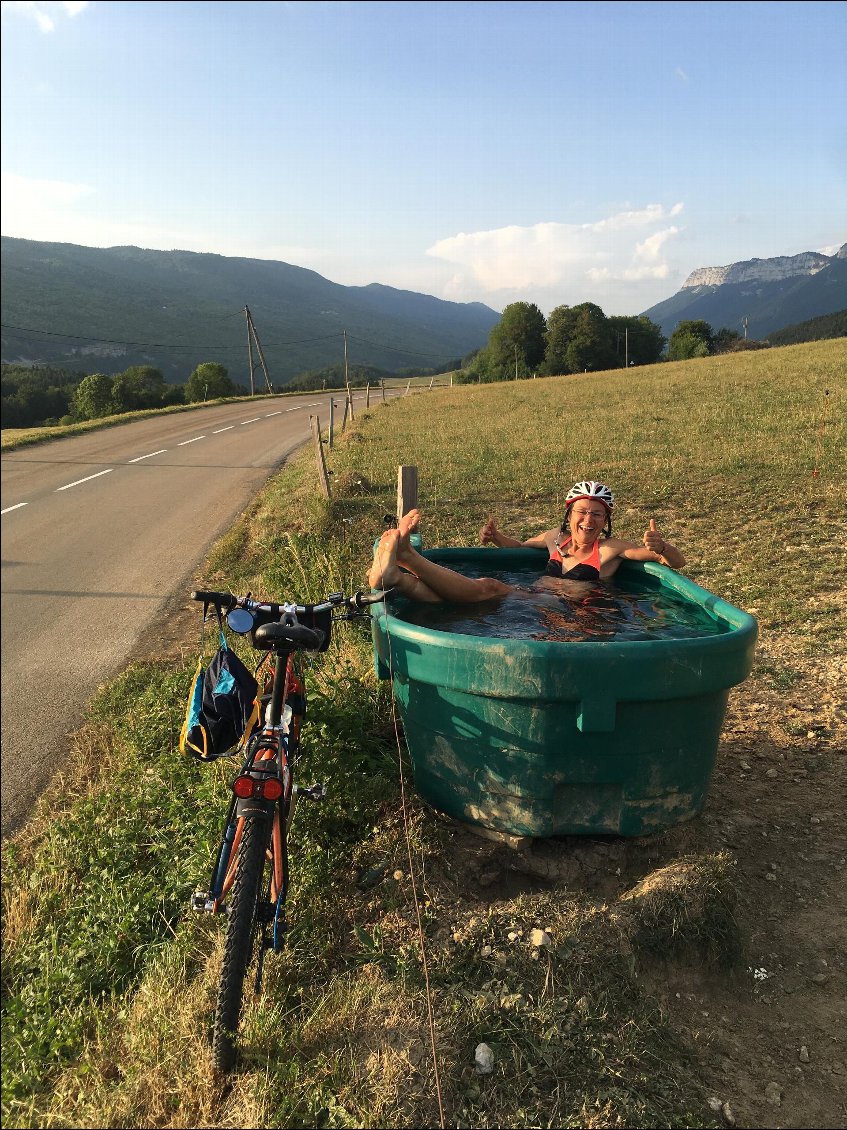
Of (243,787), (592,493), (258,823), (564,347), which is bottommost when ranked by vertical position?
(258,823)

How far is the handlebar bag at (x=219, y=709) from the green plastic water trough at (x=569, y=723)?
66cm

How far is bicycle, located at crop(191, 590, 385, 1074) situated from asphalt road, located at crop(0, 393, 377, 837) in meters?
0.83

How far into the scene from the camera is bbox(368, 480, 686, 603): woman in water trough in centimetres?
387

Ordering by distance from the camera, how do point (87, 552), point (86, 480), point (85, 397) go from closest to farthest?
point (87, 552) < point (86, 480) < point (85, 397)

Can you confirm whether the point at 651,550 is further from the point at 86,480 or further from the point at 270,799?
the point at 86,480

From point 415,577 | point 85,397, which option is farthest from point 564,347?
point 415,577

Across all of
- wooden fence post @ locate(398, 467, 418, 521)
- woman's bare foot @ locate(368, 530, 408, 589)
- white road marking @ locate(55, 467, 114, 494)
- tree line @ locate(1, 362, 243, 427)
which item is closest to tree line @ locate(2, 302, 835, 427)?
tree line @ locate(1, 362, 243, 427)

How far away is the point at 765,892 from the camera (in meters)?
3.15

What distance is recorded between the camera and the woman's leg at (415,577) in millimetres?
3617

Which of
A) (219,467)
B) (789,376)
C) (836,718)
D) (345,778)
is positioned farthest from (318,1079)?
→ (789,376)

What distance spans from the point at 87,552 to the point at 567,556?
715 cm

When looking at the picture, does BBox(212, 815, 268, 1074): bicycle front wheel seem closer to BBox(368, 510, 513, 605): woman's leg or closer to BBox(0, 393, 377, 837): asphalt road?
BBox(0, 393, 377, 837): asphalt road

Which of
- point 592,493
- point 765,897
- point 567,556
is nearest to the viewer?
point 765,897

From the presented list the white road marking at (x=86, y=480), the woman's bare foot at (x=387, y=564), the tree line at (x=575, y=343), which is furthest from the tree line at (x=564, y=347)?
the woman's bare foot at (x=387, y=564)
